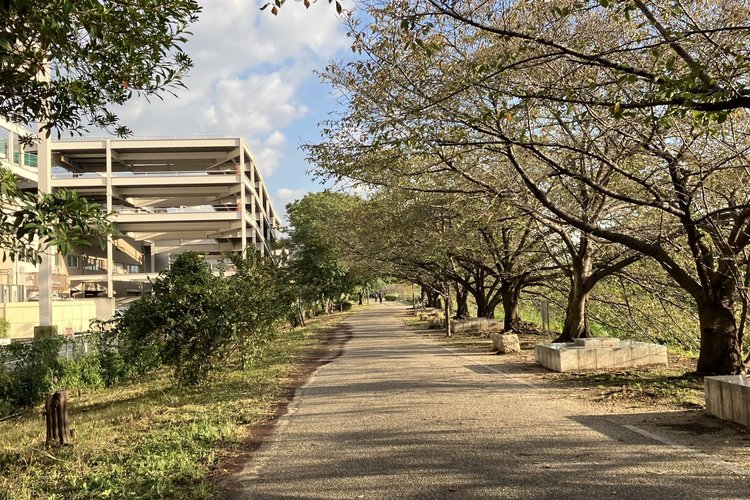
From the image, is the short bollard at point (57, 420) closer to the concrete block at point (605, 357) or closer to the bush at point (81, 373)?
the bush at point (81, 373)

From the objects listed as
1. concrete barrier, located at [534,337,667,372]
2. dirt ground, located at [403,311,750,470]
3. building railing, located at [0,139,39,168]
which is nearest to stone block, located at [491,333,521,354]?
dirt ground, located at [403,311,750,470]

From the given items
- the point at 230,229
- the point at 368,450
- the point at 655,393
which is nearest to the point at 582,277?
the point at 655,393

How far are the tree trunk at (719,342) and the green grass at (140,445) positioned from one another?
7501 mm

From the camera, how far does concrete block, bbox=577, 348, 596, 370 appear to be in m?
13.0

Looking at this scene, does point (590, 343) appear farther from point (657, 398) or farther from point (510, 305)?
point (510, 305)

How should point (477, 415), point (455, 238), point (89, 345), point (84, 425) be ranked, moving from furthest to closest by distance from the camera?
point (455, 238) < point (89, 345) < point (84, 425) < point (477, 415)

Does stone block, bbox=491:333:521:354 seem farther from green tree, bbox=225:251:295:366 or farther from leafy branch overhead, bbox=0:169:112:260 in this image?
leafy branch overhead, bbox=0:169:112:260

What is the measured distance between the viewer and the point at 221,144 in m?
62.3

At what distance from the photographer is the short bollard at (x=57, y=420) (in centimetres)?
721

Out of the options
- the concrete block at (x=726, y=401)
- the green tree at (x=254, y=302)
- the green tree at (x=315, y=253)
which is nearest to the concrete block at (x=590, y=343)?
the concrete block at (x=726, y=401)

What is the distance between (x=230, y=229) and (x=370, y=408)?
186ft

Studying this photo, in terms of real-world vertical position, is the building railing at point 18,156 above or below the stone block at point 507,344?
above

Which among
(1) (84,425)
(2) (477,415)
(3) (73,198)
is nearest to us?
(3) (73,198)

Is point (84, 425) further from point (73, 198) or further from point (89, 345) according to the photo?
point (89, 345)
